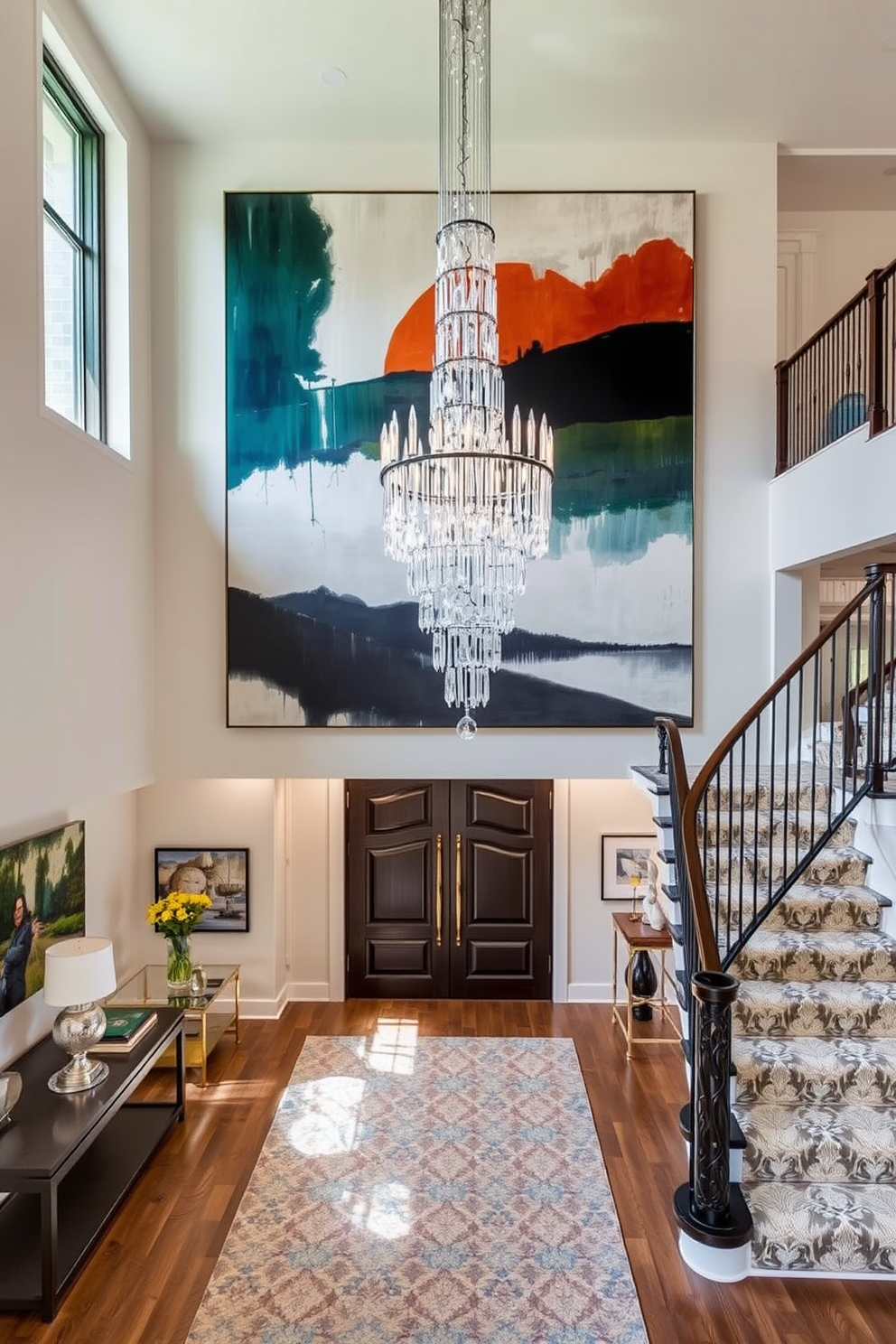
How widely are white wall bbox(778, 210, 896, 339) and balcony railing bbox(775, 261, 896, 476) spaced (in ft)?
5.27

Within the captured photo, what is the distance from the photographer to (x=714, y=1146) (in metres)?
3.24

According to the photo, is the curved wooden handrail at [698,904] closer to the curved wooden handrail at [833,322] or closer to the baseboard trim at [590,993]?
the baseboard trim at [590,993]

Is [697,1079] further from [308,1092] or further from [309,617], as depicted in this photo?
[309,617]

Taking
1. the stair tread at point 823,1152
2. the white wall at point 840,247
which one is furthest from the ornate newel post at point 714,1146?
the white wall at point 840,247

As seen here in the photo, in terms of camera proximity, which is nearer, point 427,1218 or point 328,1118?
point 427,1218

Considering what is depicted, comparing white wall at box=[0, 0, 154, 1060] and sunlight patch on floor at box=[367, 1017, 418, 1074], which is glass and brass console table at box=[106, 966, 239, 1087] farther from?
sunlight patch on floor at box=[367, 1017, 418, 1074]

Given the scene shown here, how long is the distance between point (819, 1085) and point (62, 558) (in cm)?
471

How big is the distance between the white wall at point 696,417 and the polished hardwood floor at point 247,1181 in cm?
203

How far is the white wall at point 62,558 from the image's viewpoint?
375 cm

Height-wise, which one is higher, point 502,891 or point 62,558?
point 62,558

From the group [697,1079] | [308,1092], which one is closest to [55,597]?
[308,1092]

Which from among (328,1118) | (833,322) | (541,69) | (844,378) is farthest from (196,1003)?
(541,69)

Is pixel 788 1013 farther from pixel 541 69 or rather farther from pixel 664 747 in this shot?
pixel 541 69

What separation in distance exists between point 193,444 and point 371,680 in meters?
2.18
